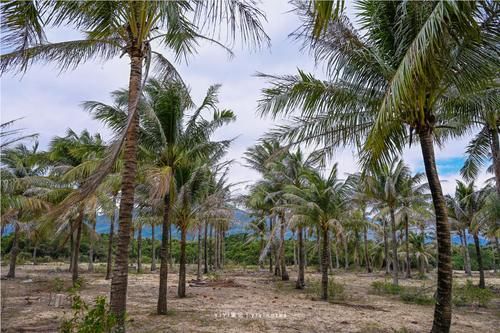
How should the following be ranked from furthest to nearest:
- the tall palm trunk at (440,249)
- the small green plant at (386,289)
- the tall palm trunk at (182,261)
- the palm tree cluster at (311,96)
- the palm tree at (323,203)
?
1. the small green plant at (386,289)
2. the palm tree at (323,203)
3. the tall palm trunk at (182,261)
4. the tall palm trunk at (440,249)
5. the palm tree cluster at (311,96)

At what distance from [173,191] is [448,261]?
7333mm

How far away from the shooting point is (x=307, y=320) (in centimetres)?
983

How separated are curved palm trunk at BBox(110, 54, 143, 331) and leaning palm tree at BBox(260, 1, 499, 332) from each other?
2614 mm

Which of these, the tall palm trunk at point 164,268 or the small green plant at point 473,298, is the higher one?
the tall palm trunk at point 164,268

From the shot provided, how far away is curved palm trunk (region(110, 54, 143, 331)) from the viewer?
218 inches

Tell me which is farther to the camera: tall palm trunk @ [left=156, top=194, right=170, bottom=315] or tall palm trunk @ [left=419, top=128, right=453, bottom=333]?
tall palm trunk @ [left=156, top=194, right=170, bottom=315]

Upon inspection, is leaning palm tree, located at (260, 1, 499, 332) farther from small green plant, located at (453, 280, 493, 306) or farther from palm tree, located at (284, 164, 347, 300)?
small green plant, located at (453, 280, 493, 306)

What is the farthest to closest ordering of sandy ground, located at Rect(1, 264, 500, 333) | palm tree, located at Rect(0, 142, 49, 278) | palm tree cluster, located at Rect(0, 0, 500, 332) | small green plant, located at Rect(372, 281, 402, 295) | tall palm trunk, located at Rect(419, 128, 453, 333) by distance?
small green plant, located at Rect(372, 281, 402, 295)
palm tree, located at Rect(0, 142, 49, 278)
sandy ground, located at Rect(1, 264, 500, 333)
tall palm trunk, located at Rect(419, 128, 453, 333)
palm tree cluster, located at Rect(0, 0, 500, 332)

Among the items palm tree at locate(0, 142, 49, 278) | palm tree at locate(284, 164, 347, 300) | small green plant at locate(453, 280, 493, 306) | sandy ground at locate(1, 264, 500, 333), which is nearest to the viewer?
sandy ground at locate(1, 264, 500, 333)

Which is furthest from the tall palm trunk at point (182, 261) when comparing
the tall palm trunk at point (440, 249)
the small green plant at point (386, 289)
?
the small green plant at point (386, 289)

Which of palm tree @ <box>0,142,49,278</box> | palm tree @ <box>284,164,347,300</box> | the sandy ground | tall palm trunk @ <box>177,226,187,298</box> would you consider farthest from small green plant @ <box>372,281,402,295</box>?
palm tree @ <box>0,142,49,278</box>

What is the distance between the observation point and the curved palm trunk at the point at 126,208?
18.2 feet

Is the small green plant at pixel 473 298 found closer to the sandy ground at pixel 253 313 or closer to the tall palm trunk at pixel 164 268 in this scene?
the sandy ground at pixel 253 313

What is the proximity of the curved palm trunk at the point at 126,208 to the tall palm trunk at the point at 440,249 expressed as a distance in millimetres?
5357
